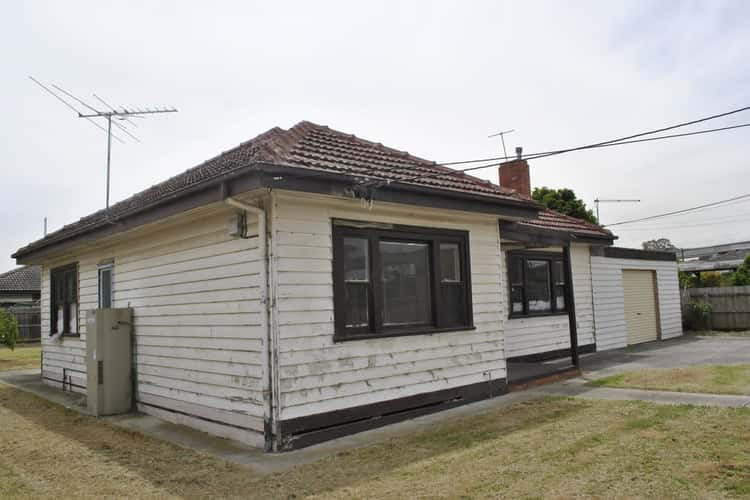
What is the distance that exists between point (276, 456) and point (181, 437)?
6.14 ft

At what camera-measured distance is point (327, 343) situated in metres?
6.97

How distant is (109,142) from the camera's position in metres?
11.4

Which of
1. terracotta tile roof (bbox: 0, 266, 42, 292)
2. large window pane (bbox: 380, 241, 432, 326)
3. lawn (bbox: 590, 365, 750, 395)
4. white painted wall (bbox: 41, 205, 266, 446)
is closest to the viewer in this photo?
white painted wall (bbox: 41, 205, 266, 446)

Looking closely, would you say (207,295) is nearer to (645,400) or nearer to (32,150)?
(645,400)

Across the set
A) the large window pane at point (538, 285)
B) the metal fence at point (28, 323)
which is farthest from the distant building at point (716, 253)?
the metal fence at point (28, 323)

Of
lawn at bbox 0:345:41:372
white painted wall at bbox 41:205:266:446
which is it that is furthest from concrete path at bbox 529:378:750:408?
lawn at bbox 0:345:41:372

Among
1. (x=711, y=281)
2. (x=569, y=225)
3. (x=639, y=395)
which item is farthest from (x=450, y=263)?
(x=711, y=281)

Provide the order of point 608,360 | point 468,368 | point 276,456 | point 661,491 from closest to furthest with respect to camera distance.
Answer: point 661,491, point 276,456, point 468,368, point 608,360

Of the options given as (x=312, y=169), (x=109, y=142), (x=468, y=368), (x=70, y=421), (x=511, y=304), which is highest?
(x=109, y=142)

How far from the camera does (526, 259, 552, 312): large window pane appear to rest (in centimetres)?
1330

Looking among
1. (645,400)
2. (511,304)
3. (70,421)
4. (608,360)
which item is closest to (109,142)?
(70,421)

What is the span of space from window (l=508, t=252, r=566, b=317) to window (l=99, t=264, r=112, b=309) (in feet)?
26.6

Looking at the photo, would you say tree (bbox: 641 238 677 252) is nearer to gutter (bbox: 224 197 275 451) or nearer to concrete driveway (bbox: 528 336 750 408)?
concrete driveway (bbox: 528 336 750 408)

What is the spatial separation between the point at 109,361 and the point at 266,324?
4.29 m
